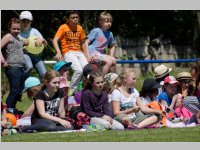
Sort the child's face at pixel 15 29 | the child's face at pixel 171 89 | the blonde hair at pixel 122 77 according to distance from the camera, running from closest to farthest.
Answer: the blonde hair at pixel 122 77
the child's face at pixel 171 89
the child's face at pixel 15 29

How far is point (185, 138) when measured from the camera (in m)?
10.1

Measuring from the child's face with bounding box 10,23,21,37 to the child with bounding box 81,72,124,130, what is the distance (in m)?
1.90

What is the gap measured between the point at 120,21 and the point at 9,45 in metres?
14.2

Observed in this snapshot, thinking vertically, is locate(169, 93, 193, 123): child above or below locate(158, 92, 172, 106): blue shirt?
below

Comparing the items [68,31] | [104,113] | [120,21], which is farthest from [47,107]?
[120,21]

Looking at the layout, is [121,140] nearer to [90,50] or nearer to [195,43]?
[90,50]

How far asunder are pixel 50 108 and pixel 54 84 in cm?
42

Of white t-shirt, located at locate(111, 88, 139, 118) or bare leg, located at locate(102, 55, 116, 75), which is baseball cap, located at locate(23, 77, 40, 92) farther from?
bare leg, located at locate(102, 55, 116, 75)

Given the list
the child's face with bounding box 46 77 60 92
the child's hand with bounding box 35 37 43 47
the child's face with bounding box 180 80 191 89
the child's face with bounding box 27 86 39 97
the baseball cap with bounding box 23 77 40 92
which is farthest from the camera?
the child's hand with bounding box 35 37 43 47

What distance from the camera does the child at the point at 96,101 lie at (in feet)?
38.8

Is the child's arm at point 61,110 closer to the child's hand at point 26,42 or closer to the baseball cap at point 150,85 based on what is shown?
the baseball cap at point 150,85

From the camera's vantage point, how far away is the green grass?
1009cm

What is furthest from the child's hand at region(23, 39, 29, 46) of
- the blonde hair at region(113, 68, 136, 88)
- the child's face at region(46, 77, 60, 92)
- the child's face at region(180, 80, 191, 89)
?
the child's face at region(180, 80, 191, 89)

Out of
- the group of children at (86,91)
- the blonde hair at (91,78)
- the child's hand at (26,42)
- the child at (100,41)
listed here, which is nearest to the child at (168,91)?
the group of children at (86,91)
